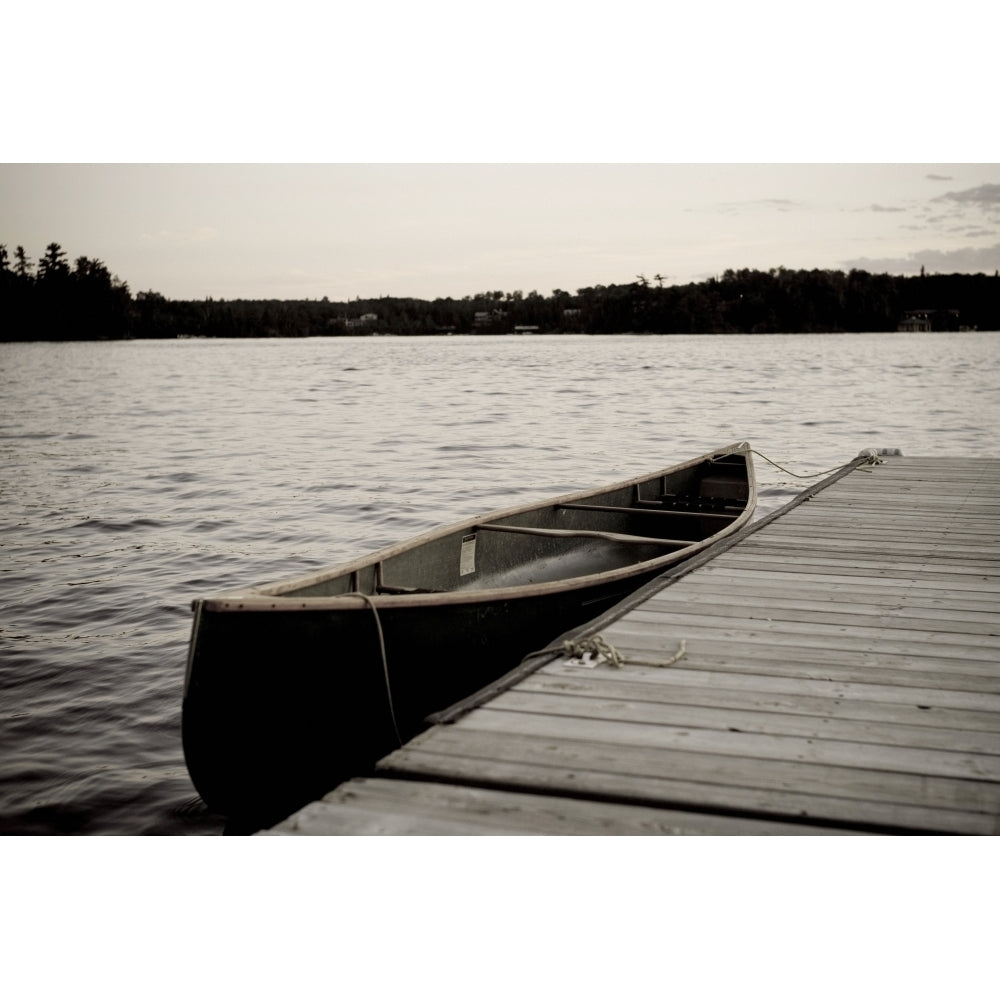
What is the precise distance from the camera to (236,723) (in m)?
3.17

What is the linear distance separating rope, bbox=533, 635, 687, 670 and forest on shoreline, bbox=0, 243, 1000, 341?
40.3ft

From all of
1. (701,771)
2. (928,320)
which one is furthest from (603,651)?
(928,320)

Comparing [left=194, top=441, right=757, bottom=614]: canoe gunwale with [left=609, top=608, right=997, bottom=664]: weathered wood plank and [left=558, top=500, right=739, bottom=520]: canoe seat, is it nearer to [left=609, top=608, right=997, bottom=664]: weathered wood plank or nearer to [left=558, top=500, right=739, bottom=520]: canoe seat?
[left=558, top=500, right=739, bottom=520]: canoe seat

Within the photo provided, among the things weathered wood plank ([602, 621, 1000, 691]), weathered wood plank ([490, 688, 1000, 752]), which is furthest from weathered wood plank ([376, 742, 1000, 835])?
weathered wood plank ([602, 621, 1000, 691])

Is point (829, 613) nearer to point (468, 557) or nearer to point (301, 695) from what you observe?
point (468, 557)

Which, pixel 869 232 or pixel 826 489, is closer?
pixel 826 489

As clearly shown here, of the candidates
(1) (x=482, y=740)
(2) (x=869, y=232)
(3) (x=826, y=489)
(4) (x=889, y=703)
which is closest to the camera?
(1) (x=482, y=740)

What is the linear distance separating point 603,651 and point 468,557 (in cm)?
201

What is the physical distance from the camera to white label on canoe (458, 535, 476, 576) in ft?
17.3

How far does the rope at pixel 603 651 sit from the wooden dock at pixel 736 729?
1 centimetres

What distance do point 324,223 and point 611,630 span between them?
1806 centimetres

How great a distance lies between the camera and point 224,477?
536 inches
